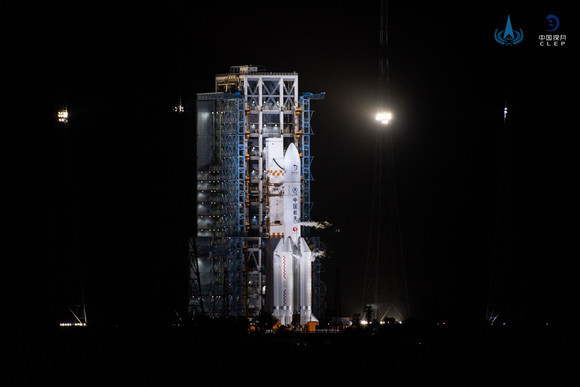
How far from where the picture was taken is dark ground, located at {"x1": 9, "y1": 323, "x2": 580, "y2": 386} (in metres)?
62.6

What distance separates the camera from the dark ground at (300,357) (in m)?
62.6

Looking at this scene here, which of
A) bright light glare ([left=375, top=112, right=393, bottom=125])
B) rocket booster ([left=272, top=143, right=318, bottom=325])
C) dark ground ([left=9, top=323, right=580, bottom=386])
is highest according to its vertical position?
bright light glare ([left=375, top=112, right=393, bottom=125])

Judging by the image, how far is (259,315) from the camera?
3172 inches

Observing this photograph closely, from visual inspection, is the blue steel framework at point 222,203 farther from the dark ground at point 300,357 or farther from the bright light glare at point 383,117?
the bright light glare at point 383,117

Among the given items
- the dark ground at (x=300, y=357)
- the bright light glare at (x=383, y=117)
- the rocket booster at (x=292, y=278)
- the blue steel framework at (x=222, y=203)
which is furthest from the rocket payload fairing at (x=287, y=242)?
the bright light glare at (x=383, y=117)

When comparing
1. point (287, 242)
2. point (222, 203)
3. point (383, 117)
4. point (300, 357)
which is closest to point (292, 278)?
point (287, 242)

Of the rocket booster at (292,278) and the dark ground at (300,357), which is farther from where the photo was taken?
the rocket booster at (292,278)

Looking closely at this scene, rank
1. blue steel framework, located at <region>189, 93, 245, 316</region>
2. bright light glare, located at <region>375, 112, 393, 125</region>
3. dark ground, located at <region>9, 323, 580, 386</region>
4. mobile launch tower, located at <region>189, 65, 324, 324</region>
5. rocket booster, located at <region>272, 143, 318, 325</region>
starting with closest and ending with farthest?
dark ground, located at <region>9, 323, 580, 386</region>, bright light glare, located at <region>375, 112, 393, 125</region>, rocket booster, located at <region>272, 143, 318, 325</region>, mobile launch tower, located at <region>189, 65, 324, 324</region>, blue steel framework, located at <region>189, 93, 245, 316</region>

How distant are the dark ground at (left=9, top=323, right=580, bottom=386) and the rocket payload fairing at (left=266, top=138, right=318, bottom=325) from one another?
544cm

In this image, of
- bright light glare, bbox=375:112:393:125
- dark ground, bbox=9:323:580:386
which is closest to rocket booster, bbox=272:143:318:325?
dark ground, bbox=9:323:580:386

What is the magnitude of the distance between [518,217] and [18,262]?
1234 inches

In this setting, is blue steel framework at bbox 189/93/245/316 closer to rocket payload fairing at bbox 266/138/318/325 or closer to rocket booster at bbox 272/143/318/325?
rocket payload fairing at bbox 266/138/318/325

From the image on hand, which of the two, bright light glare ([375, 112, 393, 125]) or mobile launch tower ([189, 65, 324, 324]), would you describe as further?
mobile launch tower ([189, 65, 324, 324])

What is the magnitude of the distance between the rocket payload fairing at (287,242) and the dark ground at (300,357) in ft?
17.8
